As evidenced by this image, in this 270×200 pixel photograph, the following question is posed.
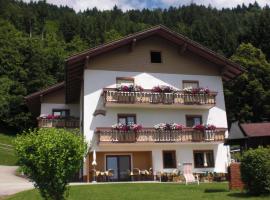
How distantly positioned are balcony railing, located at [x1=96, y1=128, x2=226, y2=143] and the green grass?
12934 mm

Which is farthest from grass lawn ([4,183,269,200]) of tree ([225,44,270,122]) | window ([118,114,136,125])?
tree ([225,44,270,122])

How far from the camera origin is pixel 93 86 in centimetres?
2875

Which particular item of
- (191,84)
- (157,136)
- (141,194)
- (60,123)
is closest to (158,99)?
(157,136)

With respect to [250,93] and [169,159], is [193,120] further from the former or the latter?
[250,93]

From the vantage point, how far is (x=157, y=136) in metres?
28.0

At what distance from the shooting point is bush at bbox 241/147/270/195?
13602 millimetres

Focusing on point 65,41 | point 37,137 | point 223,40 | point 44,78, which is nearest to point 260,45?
point 223,40

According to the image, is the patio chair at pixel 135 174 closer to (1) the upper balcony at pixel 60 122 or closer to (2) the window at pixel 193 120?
(2) the window at pixel 193 120

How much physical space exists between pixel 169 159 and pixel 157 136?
7.33 ft

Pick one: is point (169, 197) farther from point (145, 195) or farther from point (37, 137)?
point (37, 137)

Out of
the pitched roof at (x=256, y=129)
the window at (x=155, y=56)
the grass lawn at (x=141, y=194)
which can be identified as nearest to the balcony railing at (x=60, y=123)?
the window at (x=155, y=56)

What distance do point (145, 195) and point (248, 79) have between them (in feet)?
124

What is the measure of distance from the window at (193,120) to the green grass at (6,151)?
621 inches

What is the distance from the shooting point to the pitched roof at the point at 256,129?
18.6 m
